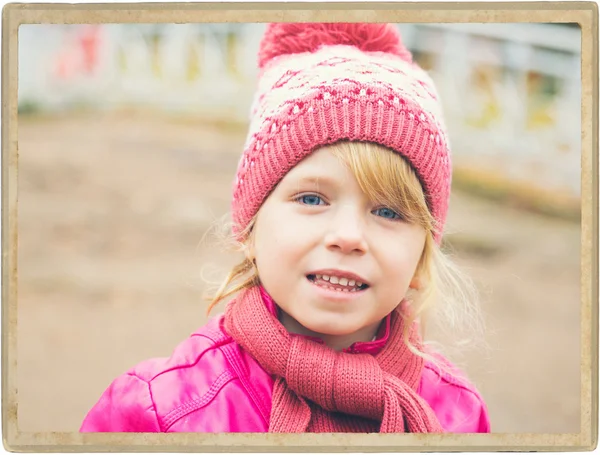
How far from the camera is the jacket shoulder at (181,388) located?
5.06 ft

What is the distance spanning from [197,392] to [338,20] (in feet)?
2.98

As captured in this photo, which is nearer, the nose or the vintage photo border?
the nose

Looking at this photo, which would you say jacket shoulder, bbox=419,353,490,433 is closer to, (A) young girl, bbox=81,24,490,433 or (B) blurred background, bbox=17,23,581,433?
(A) young girl, bbox=81,24,490,433

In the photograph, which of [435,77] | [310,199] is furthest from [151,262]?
[310,199]

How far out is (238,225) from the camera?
170cm

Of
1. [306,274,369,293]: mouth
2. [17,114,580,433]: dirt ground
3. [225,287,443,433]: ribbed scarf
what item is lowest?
[17,114,580,433]: dirt ground

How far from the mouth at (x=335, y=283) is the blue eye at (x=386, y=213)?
147 mm

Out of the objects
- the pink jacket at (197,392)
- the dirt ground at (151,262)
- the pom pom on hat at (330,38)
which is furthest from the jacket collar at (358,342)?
the dirt ground at (151,262)

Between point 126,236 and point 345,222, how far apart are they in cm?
310

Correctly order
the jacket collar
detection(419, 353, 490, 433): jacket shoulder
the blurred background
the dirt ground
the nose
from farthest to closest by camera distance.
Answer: the dirt ground < the blurred background < detection(419, 353, 490, 433): jacket shoulder < the jacket collar < the nose

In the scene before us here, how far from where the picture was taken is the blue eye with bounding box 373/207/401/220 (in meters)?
1.57

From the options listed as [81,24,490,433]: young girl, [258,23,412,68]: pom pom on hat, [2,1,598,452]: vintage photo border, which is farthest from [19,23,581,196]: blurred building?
[81,24,490,433]: young girl

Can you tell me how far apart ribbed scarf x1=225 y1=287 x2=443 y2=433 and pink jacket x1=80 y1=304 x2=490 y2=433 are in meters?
0.03

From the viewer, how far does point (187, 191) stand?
4344 millimetres
